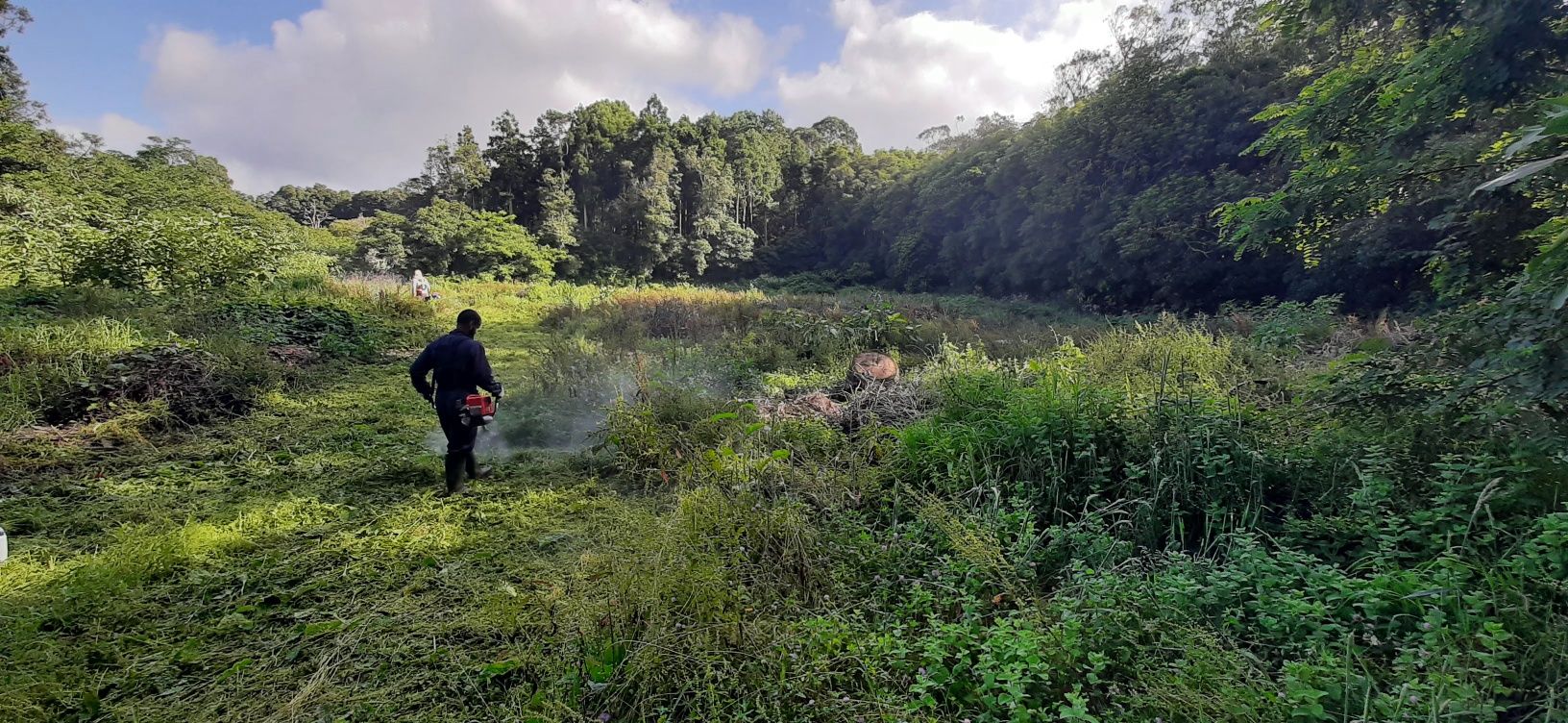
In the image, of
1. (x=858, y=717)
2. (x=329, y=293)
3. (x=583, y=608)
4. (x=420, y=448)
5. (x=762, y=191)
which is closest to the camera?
(x=858, y=717)

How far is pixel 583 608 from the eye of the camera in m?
2.38

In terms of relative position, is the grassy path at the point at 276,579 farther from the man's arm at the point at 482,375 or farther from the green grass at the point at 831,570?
the man's arm at the point at 482,375

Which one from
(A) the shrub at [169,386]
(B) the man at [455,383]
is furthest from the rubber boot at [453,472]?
(A) the shrub at [169,386]

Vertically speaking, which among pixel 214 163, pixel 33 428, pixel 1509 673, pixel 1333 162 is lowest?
pixel 1509 673

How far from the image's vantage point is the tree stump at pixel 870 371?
6.48 m

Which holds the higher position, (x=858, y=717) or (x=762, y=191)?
(x=762, y=191)

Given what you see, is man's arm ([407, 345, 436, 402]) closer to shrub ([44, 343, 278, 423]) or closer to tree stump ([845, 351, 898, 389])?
shrub ([44, 343, 278, 423])

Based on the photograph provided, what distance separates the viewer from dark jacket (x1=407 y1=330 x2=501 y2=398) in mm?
4387

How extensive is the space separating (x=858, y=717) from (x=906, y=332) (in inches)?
342

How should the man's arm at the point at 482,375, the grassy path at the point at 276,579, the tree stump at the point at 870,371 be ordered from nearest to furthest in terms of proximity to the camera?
the grassy path at the point at 276,579 → the man's arm at the point at 482,375 → the tree stump at the point at 870,371

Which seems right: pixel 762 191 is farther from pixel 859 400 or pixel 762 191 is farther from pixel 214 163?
pixel 859 400

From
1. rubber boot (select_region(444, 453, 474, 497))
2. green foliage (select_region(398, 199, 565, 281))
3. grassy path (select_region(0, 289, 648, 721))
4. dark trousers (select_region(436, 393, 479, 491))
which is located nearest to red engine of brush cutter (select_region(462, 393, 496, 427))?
dark trousers (select_region(436, 393, 479, 491))

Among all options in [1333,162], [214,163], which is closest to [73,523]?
[1333,162]

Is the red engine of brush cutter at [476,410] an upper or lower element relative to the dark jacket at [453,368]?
lower
